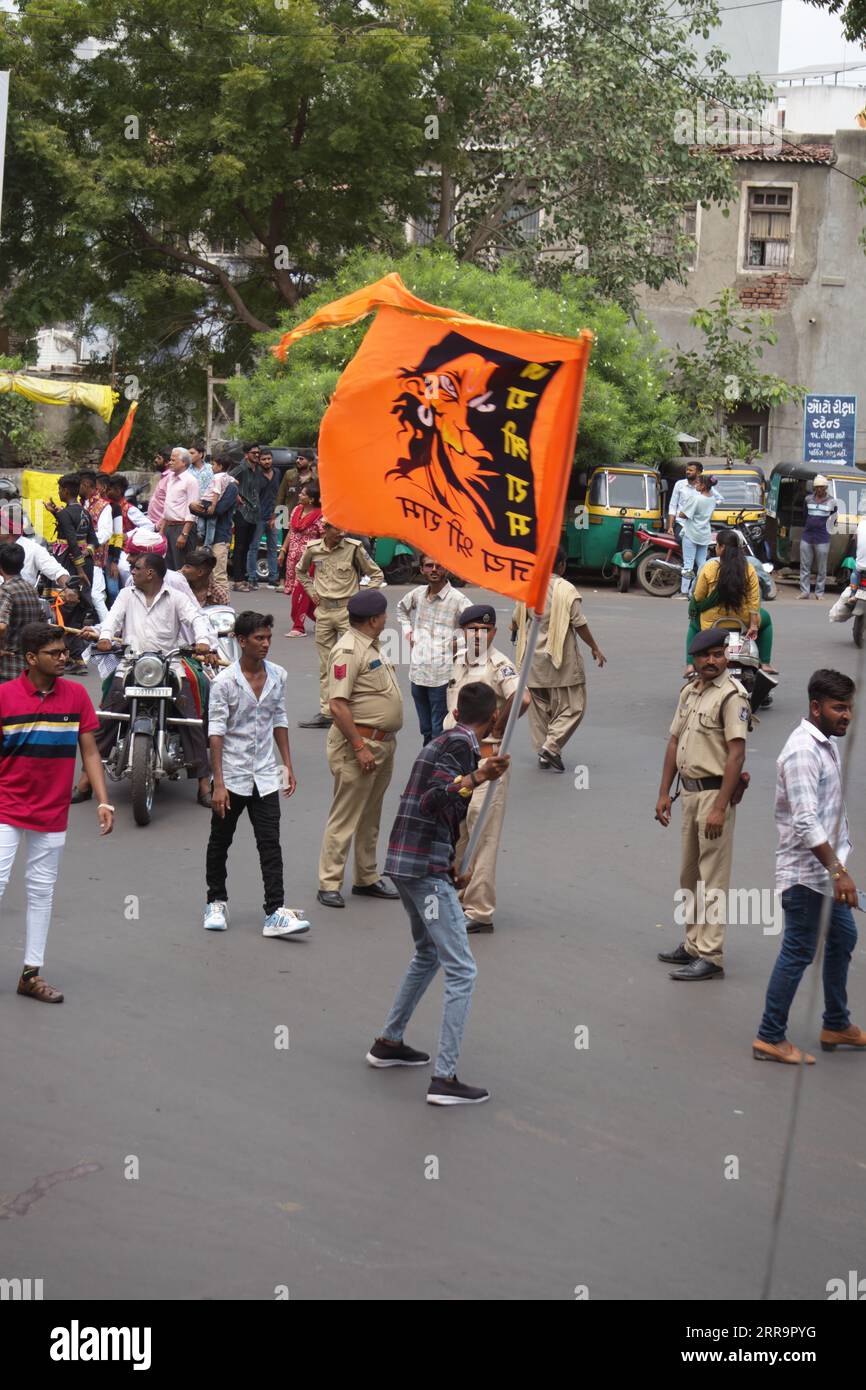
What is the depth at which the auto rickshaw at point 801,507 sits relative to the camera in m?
26.2

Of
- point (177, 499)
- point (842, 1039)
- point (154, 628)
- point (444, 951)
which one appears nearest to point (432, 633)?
point (154, 628)

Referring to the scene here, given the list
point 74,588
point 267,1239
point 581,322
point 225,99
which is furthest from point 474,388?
point 225,99

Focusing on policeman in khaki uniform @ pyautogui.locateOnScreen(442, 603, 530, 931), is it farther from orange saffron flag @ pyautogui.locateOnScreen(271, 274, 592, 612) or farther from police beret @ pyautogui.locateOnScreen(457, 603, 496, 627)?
orange saffron flag @ pyautogui.locateOnScreen(271, 274, 592, 612)

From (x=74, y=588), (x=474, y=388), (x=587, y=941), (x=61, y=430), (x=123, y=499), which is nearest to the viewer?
(x=474, y=388)

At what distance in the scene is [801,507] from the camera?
2805 centimetres

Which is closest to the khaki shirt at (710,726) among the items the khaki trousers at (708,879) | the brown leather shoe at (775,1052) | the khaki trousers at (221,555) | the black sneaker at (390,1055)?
the khaki trousers at (708,879)

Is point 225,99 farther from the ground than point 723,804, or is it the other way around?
point 225,99

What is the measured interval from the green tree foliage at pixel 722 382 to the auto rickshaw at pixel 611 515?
6.47 metres

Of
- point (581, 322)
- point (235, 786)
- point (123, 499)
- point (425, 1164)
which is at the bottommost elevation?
point (425, 1164)

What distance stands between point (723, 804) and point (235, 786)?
8.31 feet

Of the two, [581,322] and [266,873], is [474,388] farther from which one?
[581,322]

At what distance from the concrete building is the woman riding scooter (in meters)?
21.9

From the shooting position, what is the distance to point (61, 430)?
35.0 meters

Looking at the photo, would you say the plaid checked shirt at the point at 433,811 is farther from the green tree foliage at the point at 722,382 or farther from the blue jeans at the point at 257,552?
the green tree foliage at the point at 722,382
